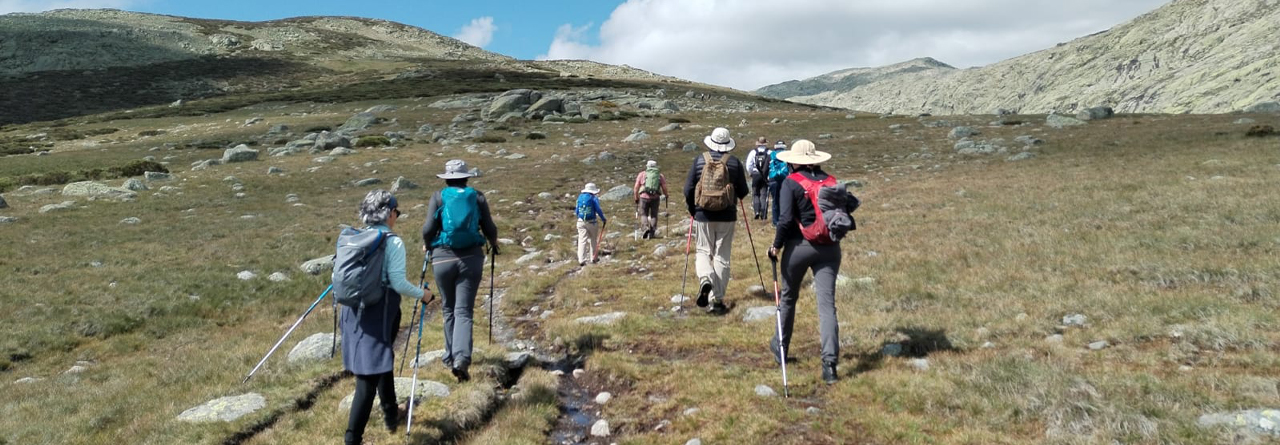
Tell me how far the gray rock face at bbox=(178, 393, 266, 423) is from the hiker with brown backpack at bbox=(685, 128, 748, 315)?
23.9 feet

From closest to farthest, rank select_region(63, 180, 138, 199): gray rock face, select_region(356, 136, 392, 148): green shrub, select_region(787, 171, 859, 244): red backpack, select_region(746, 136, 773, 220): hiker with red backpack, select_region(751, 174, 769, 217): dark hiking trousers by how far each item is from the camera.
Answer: select_region(787, 171, 859, 244): red backpack → select_region(746, 136, 773, 220): hiker with red backpack → select_region(751, 174, 769, 217): dark hiking trousers → select_region(63, 180, 138, 199): gray rock face → select_region(356, 136, 392, 148): green shrub

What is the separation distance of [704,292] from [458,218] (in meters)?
5.18

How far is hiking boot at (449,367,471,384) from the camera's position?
8820 mm

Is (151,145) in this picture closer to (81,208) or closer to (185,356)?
(81,208)

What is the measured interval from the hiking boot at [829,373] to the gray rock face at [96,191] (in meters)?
36.3

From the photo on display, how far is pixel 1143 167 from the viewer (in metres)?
25.2

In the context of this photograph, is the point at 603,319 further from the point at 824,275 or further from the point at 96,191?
the point at 96,191

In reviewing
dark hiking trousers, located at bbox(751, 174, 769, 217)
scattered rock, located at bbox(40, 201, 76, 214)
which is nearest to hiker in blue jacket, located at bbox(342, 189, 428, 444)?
dark hiking trousers, located at bbox(751, 174, 769, 217)

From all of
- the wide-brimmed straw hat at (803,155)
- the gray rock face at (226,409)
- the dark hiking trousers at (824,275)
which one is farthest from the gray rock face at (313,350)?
the wide-brimmed straw hat at (803,155)

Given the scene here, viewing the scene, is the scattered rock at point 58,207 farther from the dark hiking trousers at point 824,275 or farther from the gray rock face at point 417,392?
the dark hiking trousers at point 824,275

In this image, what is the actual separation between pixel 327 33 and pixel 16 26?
66975 millimetres

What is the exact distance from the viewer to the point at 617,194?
98.4 ft

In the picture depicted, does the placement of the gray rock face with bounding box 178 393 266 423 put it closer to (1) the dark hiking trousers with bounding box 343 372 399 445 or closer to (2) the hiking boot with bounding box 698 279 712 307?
(1) the dark hiking trousers with bounding box 343 372 399 445

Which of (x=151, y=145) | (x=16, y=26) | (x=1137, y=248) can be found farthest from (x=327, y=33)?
(x=1137, y=248)
